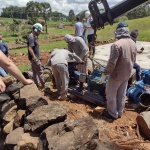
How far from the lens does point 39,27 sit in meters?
6.33

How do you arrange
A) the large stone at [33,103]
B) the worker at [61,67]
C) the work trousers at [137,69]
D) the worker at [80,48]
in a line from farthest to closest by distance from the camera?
the work trousers at [137,69] < the worker at [80,48] < the worker at [61,67] < the large stone at [33,103]

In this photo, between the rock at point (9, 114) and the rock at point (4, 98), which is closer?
the rock at point (9, 114)

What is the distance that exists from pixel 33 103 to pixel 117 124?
5.62 ft

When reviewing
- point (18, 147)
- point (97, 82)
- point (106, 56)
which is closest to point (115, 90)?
point (97, 82)

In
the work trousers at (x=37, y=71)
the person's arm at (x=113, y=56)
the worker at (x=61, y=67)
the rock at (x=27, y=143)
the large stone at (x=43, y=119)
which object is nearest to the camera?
the rock at (x=27, y=143)

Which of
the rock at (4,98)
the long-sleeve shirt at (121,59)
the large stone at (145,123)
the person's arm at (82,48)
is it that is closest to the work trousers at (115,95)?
the long-sleeve shirt at (121,59)

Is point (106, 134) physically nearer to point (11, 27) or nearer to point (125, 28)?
point (125, 28)

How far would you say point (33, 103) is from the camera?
4152 mm

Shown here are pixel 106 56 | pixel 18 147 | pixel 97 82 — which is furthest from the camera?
pixel 106 56

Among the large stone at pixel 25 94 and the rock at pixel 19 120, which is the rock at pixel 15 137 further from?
the large stone at pixel 25 94

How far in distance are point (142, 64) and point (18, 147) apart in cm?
745

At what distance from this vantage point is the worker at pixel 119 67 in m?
4.55

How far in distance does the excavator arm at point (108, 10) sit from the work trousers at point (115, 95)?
111 centimetres

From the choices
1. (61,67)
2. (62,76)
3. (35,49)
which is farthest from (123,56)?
(35,49)
